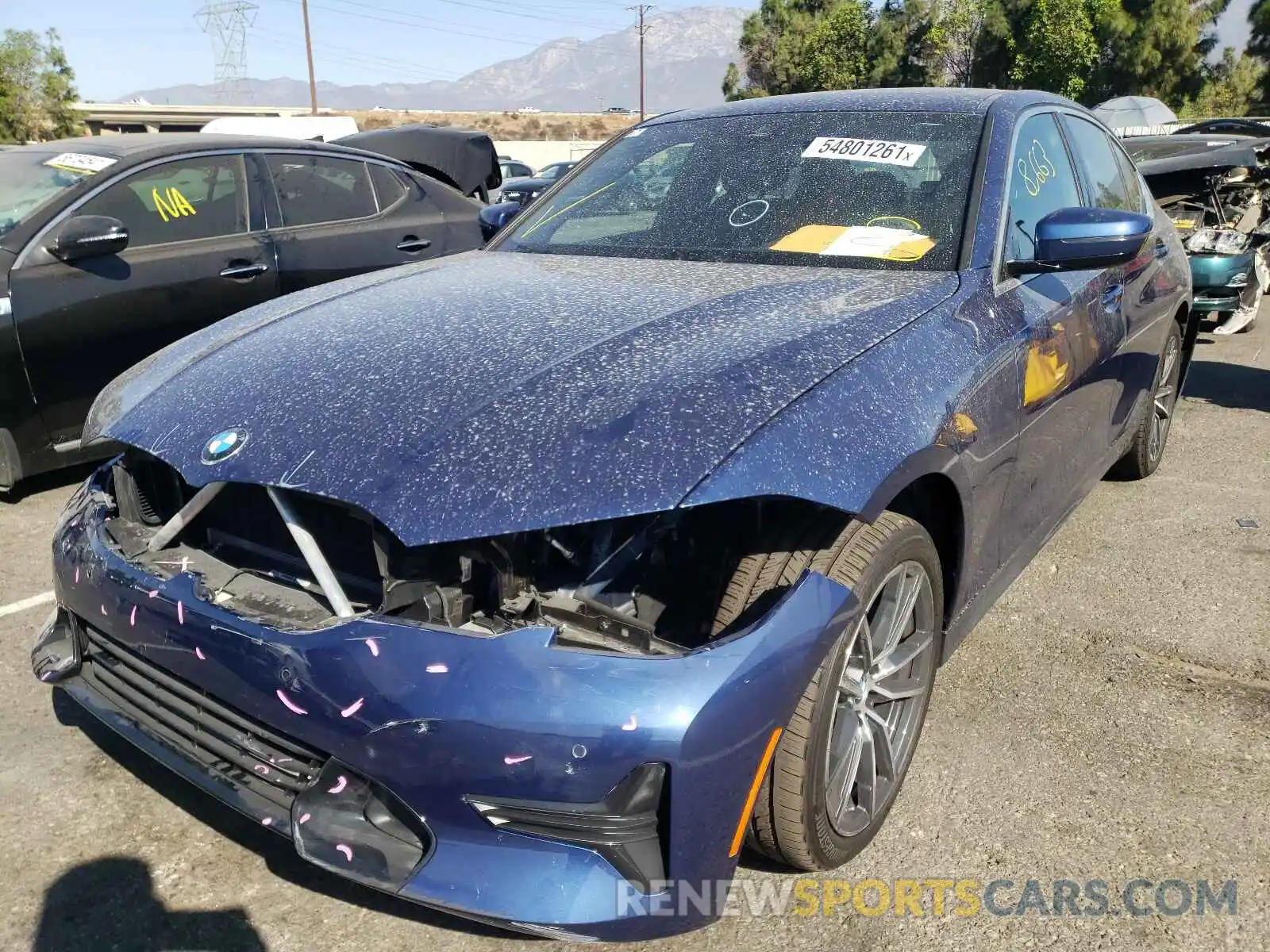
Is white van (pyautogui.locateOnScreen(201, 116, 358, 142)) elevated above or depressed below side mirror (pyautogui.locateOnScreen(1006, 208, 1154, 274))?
below

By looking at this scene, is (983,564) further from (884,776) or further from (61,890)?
(61,890)

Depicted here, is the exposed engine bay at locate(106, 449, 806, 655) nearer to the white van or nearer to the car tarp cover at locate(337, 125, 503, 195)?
the car tarp cover at locate(337, 125, 503, 195)

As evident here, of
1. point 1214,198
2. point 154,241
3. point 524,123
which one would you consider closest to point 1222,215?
point 1214,198

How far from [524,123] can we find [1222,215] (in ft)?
253

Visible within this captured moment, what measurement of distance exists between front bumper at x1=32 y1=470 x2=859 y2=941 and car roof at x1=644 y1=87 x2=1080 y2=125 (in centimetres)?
193

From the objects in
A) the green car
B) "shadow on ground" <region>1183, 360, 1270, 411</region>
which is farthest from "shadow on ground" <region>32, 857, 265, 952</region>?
the green car

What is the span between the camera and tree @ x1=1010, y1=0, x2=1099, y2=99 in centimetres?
4012

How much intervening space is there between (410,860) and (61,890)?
0.92 meters

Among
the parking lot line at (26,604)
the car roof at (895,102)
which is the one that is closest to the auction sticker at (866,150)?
the car roof at (895,102)

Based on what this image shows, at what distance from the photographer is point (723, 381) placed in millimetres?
2006

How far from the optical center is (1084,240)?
2648 millimetres

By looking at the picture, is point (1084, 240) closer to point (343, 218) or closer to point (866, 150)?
point (866, 150)

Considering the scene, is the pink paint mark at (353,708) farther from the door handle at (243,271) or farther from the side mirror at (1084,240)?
the door handle at (243,271)

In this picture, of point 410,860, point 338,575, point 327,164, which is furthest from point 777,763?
point 327,164
